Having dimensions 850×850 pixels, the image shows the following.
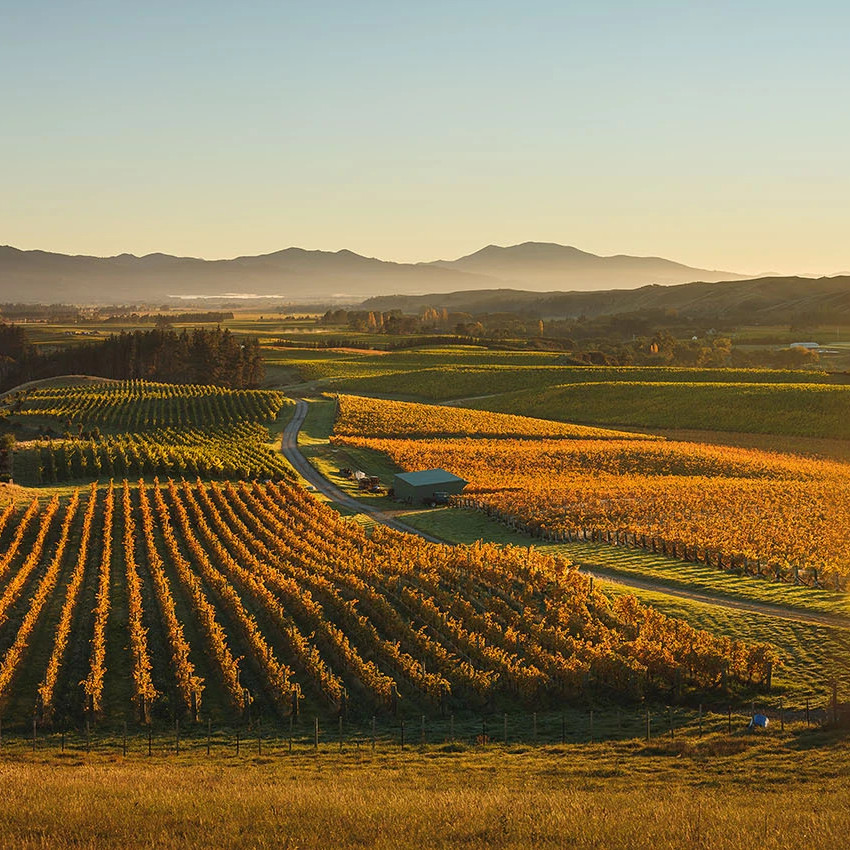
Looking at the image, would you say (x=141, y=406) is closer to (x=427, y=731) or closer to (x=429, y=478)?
(x=429, y=478)

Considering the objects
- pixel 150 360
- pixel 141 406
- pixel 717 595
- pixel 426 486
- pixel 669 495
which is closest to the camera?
pixel 717 595

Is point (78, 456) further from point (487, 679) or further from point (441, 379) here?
point (441, 379)

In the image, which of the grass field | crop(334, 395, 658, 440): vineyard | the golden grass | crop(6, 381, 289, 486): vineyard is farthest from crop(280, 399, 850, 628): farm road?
crop(334, 395, 658, 440): vineyard

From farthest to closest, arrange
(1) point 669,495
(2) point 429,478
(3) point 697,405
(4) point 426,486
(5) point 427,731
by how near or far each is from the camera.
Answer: (3) point 697,405 < (2) point 429,478 < (4) point 426,486 < (1) point 669,495 < (5) point 427,731

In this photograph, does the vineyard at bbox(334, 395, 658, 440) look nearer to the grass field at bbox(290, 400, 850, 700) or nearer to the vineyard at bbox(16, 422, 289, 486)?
the vineyard at bbox(16, 422, 289, 486)

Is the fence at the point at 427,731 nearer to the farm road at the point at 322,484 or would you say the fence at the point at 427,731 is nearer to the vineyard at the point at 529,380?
the farm road at the point at 322,484

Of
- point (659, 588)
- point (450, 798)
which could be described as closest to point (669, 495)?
point (659, 588)
